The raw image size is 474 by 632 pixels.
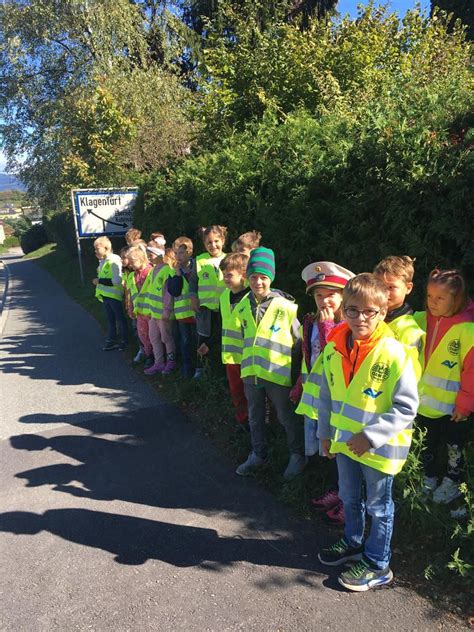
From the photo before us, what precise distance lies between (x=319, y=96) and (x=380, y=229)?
17.8ft

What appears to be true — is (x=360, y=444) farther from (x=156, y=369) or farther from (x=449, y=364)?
(x=156, y=369)

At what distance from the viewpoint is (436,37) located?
9781mm

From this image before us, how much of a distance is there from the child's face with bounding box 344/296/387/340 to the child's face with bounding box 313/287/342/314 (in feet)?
2.06

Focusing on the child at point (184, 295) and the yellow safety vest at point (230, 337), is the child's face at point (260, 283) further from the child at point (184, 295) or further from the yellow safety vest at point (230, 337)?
the child at point (184, 295)

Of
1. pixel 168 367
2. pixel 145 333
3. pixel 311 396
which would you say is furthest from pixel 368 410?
pixel 145 333

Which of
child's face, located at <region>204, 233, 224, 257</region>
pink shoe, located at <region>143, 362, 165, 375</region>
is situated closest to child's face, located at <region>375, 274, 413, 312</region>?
child's face, located at <region>204, 233, 224, 257</region>

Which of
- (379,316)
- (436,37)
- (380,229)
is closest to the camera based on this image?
(379,316)

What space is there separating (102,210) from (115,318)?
4.12 meters

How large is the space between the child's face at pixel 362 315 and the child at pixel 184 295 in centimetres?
357

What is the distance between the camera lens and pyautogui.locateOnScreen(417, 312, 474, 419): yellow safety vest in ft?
10.1

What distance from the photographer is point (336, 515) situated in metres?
3.42

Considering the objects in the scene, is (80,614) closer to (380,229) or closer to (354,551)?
(354,551)

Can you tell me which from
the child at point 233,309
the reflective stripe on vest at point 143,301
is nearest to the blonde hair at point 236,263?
the child at point 233,309

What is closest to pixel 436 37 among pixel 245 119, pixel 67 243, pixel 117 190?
pixel 245 119
